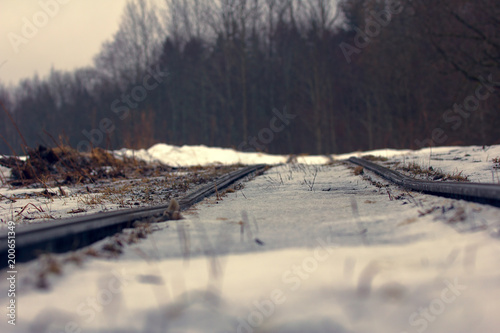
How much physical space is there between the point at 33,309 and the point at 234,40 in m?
32.6

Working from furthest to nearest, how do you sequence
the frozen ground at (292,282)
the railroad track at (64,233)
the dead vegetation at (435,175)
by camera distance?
the dead vegetation at (435,175) → the railroad track at (64,233) → the frozen ground at (292,282)

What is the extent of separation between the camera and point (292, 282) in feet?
5.41

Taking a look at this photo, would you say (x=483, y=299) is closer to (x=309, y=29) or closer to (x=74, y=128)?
(x=309, y=29)

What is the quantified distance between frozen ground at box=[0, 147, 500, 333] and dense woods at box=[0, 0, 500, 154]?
1419 centimetres

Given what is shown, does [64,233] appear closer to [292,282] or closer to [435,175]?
[292,282]

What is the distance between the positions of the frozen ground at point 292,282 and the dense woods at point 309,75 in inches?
559

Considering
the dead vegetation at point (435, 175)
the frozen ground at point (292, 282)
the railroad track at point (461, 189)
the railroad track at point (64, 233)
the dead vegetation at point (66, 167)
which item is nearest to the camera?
the frozen ground at point (292, 282)

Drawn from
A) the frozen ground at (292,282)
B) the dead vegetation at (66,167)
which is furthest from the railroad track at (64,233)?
the dead vegetation at (66,167)

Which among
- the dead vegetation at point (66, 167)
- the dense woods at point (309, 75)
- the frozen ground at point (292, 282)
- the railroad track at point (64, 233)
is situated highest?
the dense woods at point (309, 75)

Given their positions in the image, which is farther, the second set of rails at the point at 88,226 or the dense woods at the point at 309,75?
the dense woods at the point at 309,75

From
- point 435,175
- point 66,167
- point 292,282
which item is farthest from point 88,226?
point 66,167

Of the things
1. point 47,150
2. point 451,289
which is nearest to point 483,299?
point 451,289

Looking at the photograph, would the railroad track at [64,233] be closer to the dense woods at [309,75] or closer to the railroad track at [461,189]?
the railroad track at [461,189]

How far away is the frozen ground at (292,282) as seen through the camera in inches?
53.1
